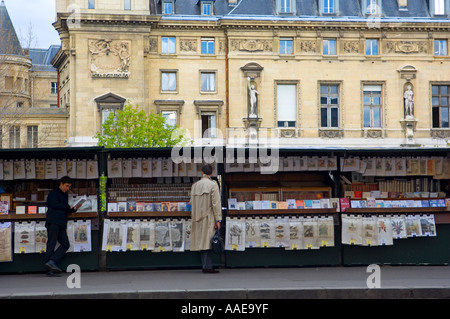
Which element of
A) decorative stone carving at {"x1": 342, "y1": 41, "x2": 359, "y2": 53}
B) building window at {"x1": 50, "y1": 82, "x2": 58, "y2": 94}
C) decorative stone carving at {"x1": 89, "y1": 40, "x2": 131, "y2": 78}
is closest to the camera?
decorative stone carving at {"x1": 89, "y1": 40, "x2": 131, "y2": 78}

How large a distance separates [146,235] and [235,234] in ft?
6.02

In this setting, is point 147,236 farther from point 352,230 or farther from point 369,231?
point 369,231

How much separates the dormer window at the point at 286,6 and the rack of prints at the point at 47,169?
4024cm

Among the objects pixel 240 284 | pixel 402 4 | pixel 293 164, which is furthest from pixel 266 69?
pixel 240 284

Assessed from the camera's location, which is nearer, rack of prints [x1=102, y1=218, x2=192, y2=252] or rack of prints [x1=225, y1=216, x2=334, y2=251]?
rack of prints [x1=102, y1=218, x2=192, y2=252]

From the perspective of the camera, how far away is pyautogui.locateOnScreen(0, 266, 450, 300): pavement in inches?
523

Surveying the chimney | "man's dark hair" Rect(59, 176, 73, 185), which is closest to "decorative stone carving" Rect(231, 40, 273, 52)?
the chimney

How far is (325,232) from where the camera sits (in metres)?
17.0

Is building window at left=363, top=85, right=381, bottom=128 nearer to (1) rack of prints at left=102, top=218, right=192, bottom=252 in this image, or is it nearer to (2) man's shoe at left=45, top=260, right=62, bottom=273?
(1) rack of prints at left=102, top=218, right=192, bottom=252

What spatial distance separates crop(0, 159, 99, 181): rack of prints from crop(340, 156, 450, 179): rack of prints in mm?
5543

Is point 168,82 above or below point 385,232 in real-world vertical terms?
above

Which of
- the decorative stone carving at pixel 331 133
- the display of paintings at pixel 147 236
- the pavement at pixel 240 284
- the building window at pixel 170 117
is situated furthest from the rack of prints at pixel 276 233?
the decorative stone carving at pixel 331 133

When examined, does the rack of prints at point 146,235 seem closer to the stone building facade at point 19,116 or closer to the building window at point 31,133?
the stone building facade at point 19,116
